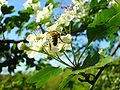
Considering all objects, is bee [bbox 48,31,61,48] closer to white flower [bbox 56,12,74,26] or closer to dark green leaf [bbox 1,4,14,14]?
white flower [bbox 56,12,74,26]

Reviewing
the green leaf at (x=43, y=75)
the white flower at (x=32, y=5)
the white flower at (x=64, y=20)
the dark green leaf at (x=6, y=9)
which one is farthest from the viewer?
the dark green leaf at (x=6, y=9)

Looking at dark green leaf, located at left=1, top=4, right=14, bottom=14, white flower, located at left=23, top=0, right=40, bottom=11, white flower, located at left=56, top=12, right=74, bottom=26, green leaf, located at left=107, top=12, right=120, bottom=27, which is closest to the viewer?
green leaf, located at left=107, top=12, right=120, bottom=27

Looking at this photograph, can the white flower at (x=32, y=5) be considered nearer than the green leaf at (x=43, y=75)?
No

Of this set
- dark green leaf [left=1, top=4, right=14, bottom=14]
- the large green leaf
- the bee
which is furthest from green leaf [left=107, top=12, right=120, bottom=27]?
dark green leaf [left=1, top=4, right=14, bottom=14]

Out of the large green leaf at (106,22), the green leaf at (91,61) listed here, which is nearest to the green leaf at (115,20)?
the large green leaf at (106,22)

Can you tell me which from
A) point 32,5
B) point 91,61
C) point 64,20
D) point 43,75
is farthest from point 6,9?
point 91,61

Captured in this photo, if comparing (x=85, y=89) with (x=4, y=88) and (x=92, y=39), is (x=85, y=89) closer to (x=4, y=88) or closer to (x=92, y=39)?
(x=92, y=39)

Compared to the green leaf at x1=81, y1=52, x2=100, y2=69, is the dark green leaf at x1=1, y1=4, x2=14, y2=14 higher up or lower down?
higher up

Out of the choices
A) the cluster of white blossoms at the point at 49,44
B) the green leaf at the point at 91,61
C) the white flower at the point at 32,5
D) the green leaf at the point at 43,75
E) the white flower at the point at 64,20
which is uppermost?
the white flower at the point at 32,5

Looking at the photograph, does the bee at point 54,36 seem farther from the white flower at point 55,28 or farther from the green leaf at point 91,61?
the green leaf at point 91,61
